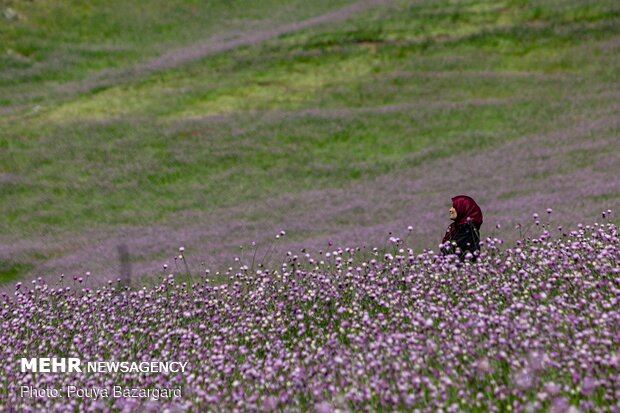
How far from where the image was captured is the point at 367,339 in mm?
7547

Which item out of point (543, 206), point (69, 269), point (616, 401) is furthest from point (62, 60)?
point (616, 401)

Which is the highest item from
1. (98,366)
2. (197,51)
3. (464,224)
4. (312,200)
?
(197,51)

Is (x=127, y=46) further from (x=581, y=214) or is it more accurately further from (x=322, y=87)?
(x=581, y=214)

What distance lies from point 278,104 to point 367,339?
63.8 feet

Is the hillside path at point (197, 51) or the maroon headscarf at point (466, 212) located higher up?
the hillside path at point (197, 51)

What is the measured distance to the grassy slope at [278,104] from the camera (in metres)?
20.8

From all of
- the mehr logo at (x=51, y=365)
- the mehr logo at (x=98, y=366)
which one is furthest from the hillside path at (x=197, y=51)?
the mehr logo at (x=98, y=366)

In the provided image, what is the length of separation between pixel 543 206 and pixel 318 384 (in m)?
10.9

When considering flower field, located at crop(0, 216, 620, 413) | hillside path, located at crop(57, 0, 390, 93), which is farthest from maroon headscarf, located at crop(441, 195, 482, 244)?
hillside path, located at crop(57, 0, 390, 93)

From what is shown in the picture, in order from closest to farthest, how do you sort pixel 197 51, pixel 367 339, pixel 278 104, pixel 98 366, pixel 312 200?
pixel 367 339 → pixel 98 366 → pixel 312 200 → pixel 278 104 → pixel 197 51

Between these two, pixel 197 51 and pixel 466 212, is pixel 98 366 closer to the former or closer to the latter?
pixel 466 212

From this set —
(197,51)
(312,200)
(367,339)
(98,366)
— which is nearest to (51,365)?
(98,366)

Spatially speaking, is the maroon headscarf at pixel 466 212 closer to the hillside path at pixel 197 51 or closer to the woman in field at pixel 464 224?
the woman in field at pixel 464 224

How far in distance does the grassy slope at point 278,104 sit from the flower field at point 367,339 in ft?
28.6
